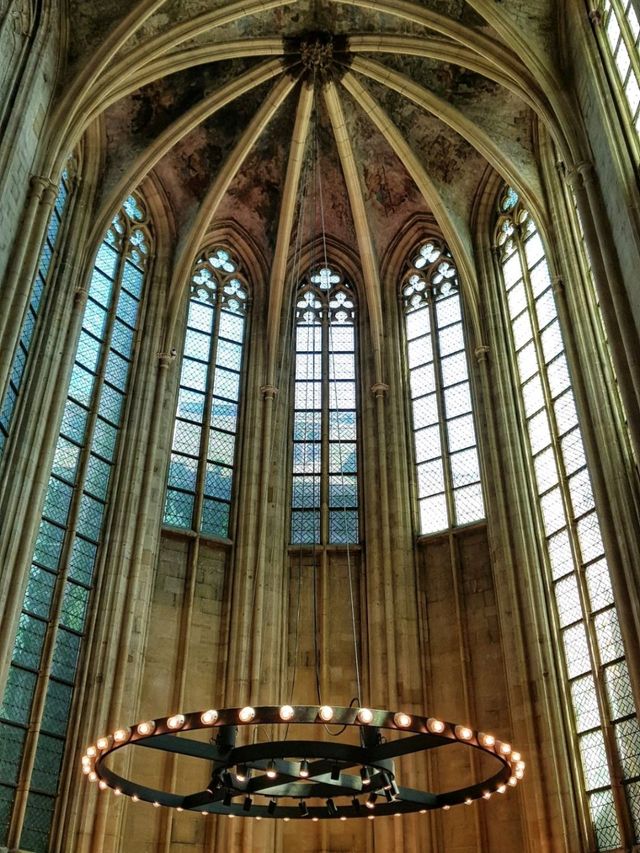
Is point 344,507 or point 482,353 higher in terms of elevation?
point 482,353

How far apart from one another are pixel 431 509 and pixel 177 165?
10295 mm

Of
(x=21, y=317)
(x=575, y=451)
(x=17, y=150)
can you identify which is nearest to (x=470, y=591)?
(x=575, y=451)

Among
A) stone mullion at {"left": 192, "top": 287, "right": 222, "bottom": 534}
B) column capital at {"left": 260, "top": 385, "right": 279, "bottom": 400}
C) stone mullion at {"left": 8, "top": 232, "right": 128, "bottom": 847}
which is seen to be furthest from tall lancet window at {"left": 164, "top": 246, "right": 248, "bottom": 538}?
stone mullion at {"left": 8, "top": 232, "right": 128, "bottom": 847}

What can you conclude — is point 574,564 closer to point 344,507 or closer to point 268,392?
point 344,507

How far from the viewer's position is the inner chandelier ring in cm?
1055

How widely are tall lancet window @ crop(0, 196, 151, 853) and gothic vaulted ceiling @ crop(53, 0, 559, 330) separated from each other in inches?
61.0

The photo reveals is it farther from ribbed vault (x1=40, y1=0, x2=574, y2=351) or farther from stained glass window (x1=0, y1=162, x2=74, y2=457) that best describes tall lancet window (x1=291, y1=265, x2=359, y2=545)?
stained glass window (x1=0, y1=162, x2=74, y2=457)

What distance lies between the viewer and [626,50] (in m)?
15.6

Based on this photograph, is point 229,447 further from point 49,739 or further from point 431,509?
point 49,739

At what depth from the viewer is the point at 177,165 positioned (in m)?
23.3

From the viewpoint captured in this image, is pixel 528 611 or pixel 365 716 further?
pixel 528 611

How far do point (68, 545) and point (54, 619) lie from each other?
145cm

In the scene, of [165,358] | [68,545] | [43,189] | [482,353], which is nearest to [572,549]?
[482,353]

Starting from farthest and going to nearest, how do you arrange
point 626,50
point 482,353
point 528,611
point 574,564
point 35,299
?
point 482,353 → point 35,299 → point 528,611 → point 574,564 → point 626,50
